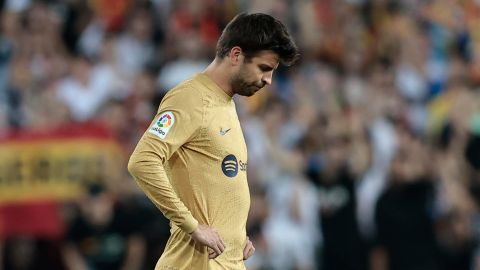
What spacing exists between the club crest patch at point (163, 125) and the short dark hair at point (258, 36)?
45cm

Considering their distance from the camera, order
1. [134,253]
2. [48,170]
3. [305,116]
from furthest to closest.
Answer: [305,116] < [48,170] < [134,253]

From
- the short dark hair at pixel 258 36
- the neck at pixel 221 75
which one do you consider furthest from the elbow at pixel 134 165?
the short dark hair at pixel 258 36

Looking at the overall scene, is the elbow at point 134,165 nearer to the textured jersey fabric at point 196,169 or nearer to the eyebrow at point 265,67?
the textured jersey fabric at point 196,169

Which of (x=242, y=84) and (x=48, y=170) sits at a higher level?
(x=242, y=84)

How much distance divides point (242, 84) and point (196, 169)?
456mm

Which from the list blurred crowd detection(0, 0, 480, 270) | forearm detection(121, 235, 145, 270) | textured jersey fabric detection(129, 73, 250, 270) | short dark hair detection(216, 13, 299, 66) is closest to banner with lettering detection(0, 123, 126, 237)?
blurred crowd detection(0, 0, 480, 270)

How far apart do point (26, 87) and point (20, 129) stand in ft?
3.00

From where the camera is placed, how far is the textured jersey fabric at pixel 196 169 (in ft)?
16.9

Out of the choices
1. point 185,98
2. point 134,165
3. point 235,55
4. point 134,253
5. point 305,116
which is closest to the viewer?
point 134,165

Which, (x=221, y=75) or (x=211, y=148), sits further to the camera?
(x=221, y=75)

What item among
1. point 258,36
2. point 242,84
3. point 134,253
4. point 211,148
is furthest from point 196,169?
point 134,253

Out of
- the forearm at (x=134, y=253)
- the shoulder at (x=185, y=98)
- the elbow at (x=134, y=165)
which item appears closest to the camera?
the elbow at (x=134, y=165)

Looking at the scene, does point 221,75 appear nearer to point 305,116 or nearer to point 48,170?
point 48,170

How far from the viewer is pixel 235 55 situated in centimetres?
536
